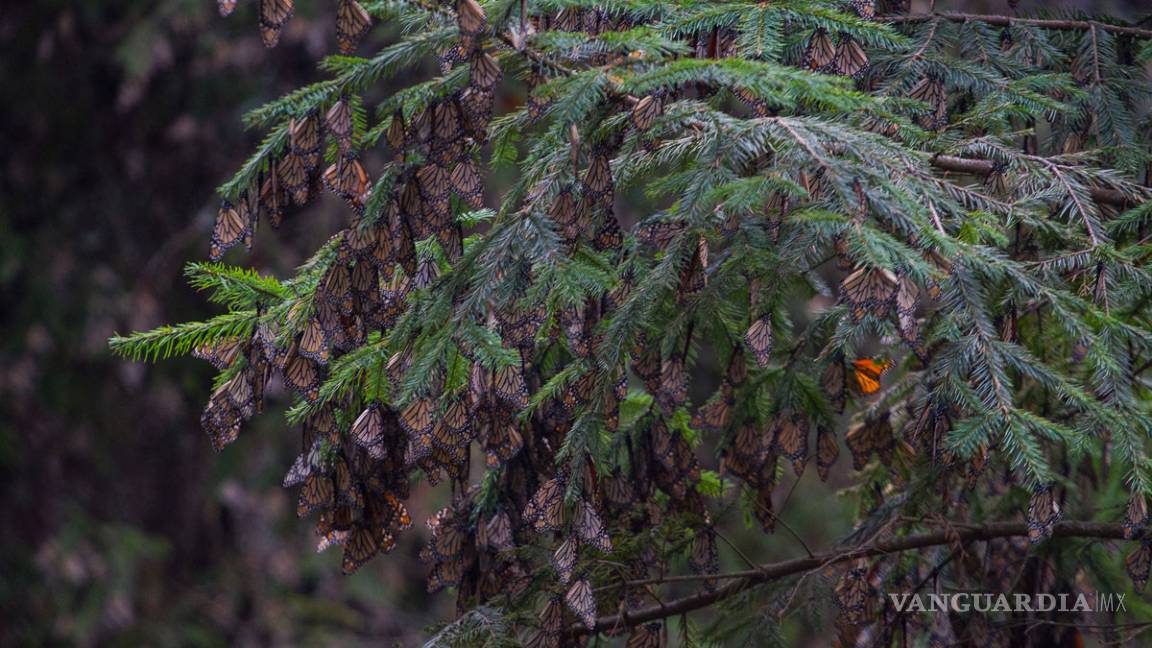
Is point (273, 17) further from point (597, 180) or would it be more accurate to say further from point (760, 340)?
point (760, 340)

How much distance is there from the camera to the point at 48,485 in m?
6.67

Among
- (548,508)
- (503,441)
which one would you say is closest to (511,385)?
(503,441)

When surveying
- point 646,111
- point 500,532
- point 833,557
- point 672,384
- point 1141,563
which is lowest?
point 833,557

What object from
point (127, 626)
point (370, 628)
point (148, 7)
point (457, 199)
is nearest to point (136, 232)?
point (148, 7)

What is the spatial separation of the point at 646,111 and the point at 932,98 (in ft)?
2.67

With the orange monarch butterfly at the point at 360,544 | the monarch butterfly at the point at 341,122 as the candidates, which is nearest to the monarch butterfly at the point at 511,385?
the monarch butterfly at the point at 341,122

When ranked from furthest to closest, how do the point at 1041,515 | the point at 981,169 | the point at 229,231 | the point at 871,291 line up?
the point at 981,169 → the point at 229,231 → the point at 1041,515 → the point at 871,291

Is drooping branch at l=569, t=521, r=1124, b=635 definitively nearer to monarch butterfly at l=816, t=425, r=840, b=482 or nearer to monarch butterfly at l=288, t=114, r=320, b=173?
monarch butterfly at l=816, t=425, r=840, b=482

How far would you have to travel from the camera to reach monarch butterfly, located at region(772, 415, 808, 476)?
2217 mm

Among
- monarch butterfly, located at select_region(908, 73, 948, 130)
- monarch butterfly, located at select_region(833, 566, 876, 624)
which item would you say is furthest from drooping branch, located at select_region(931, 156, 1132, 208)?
monarch butterfly, located at select_region(833, 566, 876, 624)

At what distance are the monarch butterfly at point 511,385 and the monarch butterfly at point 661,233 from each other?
39 cm

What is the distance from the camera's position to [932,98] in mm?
2283

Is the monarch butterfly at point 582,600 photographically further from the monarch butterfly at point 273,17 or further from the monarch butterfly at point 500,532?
the monarch butterfly at point 273,17

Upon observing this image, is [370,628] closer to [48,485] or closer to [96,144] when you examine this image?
[48,485]
